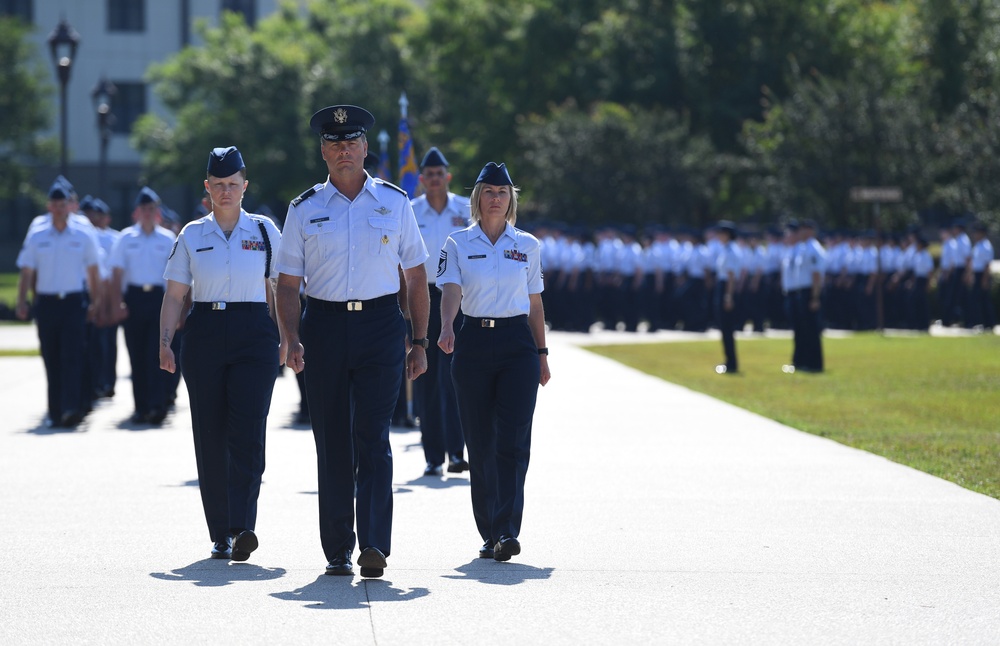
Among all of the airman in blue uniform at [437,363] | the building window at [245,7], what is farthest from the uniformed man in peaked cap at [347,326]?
the building window at [245,7]

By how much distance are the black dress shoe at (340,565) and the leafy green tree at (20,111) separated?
5694cm

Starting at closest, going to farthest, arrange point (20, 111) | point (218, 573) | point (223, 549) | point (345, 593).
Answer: point (345, 593) < point (218, 573) < point (223, 549) < point (20, 111)

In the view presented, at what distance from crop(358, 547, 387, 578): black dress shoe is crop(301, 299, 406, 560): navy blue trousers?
0.10 meters

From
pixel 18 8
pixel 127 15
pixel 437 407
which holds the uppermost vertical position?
pixel 18 8

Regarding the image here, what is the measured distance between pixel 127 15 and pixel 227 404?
63295 mm

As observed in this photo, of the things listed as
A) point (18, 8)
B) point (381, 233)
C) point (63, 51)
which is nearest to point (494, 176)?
point (381, 233)

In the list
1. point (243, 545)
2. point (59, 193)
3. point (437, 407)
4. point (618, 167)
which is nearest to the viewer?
point (243, 545)

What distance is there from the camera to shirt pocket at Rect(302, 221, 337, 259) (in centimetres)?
770

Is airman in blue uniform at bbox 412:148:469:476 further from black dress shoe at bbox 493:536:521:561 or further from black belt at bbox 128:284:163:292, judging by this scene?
black belt at bbox 128:284:163:292

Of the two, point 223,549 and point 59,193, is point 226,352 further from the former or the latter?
point 59,193

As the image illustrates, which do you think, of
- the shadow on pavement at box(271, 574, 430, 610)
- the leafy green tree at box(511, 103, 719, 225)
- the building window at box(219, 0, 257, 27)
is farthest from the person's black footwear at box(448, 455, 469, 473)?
the building window at box(219, 0, 257, 27)

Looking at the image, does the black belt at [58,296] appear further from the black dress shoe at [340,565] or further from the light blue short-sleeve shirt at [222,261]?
the black dress shoe at [340,565]

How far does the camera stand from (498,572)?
7.80m

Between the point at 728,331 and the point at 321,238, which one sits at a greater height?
the point at 321,238
